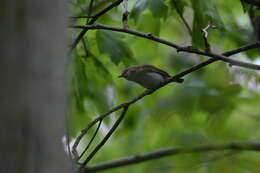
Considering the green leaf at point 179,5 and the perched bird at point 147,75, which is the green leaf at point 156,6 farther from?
the perched bird at point 147,75

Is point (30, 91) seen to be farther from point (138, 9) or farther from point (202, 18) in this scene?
point (138, 9)

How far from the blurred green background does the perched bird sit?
0.52 ft

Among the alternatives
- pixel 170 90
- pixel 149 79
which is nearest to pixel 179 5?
pixel 149 79

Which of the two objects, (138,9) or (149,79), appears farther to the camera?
(149,79)

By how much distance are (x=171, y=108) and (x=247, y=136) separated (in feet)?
5.68

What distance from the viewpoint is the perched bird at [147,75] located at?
4102 millimetres

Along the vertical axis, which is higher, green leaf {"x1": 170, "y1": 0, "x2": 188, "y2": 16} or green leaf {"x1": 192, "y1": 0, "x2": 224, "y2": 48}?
green leaf {"x1": 170, "y1": 0, "x2": 188, "y2": 16}

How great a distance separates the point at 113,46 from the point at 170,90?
3017mm

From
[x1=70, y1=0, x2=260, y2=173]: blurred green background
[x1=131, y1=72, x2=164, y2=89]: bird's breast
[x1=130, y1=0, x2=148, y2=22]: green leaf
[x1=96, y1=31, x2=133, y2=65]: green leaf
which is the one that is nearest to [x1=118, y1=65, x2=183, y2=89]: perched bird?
[x1=131, y1=72, x2=164, y2=89]: bird's breast

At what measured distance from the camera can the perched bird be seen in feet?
13.5

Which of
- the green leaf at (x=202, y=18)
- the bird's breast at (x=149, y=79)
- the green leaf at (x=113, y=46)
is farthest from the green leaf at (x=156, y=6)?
the bird's breast at (x=149, y=79)

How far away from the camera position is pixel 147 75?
418cm

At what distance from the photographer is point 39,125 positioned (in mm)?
1194

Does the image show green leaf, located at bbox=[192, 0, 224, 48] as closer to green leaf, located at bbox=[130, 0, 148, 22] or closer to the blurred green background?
the blurred green background
